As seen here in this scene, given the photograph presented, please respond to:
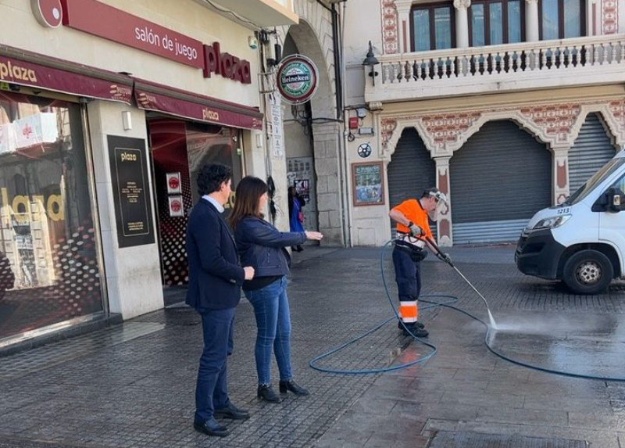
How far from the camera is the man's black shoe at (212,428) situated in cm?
388

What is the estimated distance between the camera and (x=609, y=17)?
602 inches

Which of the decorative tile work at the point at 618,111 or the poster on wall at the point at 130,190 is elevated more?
the decorative tile work at the point at 618,111

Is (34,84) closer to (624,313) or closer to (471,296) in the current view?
(471,296)

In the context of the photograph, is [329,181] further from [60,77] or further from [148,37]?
[60,77]

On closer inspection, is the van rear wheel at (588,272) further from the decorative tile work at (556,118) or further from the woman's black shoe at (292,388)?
the decorative tile work at (556,118)

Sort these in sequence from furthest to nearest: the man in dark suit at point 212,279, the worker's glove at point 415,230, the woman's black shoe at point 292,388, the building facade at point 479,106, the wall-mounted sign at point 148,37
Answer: the building facade at point 479,106
the wall-mounted sign at point 148,37
the worker's glove at point 415,230
the woman's black shoe at point 292,388
the man in dark suit at point 212,279

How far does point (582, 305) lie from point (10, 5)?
806cm

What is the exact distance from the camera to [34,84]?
6.20 meters

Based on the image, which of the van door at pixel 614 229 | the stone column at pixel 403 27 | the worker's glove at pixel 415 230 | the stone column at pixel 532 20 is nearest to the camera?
the worker's glove at pixel 415 230

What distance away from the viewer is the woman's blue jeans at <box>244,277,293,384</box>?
4328 mm

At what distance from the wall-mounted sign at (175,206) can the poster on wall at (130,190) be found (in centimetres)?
174

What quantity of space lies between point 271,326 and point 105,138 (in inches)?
177

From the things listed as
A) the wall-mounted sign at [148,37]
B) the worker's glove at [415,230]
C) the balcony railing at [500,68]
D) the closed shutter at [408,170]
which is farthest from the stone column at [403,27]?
the worker's glove at [415,230]

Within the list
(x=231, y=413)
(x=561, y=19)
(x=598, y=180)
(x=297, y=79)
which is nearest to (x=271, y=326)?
(x=231, y=413)
